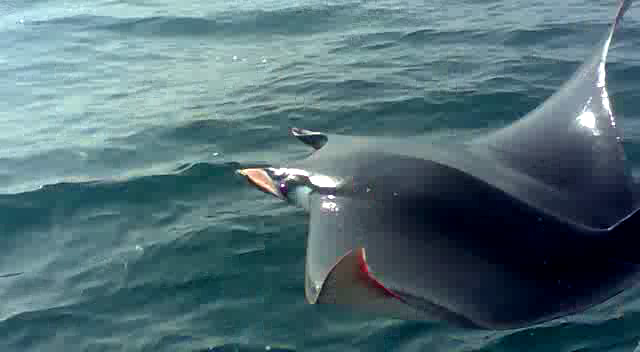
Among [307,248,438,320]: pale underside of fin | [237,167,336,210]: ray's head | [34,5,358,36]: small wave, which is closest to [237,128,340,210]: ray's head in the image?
[237,167,336,210]: ray's head

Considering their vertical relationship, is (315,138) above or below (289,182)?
above

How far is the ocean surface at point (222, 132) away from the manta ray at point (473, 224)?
Answer: 948mm

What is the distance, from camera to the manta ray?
316 cm

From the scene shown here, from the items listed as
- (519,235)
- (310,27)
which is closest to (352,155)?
(519,235)

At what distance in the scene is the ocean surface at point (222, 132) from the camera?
4.47 meters

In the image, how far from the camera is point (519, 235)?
3545 mm

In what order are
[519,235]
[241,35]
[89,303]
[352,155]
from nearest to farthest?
[519,235], [352,155], [89,303], [241,35]

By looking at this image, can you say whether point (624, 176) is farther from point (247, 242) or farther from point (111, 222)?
point (111, 222)

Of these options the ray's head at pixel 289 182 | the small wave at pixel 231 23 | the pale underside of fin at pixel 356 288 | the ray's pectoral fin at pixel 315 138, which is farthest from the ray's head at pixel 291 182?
the small wave at pixel 231 23

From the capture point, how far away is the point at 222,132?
7.88m

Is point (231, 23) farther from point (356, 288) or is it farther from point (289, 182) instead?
point (356, 288)

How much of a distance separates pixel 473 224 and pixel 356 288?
1.24 meters

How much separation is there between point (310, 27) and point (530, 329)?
10.1 m

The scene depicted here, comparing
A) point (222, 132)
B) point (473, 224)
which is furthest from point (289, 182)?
point (222, 132)
